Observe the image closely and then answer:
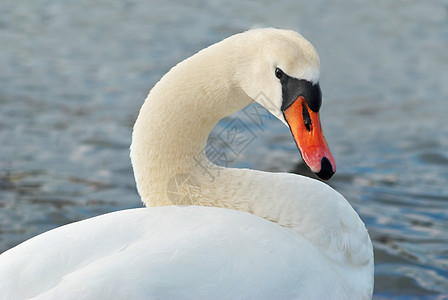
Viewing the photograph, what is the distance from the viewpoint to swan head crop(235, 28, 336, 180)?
3.17 m

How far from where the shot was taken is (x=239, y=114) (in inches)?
274

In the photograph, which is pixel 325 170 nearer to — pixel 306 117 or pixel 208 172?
pixel 306 117

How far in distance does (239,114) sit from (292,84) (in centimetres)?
377

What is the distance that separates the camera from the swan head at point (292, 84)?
3168 mm

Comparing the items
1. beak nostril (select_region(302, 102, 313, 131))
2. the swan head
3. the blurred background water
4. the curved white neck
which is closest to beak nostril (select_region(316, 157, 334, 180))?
the swan head

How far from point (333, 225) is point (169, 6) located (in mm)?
6837

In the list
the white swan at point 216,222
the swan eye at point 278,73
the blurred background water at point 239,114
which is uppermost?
the swan eye at point 278,73

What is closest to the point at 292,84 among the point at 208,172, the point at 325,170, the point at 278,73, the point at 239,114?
the point at 278,73

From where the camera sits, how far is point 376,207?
5496mm

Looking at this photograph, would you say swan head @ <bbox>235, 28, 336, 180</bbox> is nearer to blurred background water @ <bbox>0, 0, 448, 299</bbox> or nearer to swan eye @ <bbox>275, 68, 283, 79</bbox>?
swan eye @ <bbox>275, 68, 283, 79</bbox>

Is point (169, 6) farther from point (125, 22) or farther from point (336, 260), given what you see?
point (336, 260)

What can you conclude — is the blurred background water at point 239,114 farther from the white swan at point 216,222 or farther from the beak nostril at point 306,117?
the beak nostril at point 306,117

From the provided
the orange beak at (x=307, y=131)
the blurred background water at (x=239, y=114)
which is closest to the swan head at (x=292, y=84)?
the orange beak at (x=307, y=131)

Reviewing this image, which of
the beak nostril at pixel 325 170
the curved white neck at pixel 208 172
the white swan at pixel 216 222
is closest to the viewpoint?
the white swan at pixel 216 222
